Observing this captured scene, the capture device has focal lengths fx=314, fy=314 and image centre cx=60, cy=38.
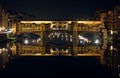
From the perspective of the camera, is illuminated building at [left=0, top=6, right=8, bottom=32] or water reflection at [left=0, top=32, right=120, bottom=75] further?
illuminated building at [left=0, top=6, right=8, bottom=32]

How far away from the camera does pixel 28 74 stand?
25.5 metres

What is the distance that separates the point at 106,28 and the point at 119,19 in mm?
19279

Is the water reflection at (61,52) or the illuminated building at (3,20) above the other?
the illuminated building at (3,20)

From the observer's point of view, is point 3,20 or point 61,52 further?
point 3,20

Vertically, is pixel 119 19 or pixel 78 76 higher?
pixel 119 19

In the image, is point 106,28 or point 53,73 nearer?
point 53,73

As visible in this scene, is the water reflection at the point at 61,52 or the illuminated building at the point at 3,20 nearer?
the water reflection at the point at 61,52

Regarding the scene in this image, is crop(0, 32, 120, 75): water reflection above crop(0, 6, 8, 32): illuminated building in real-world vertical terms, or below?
below

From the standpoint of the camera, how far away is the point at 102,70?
1111 inches

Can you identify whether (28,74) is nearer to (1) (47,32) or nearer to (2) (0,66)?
(2) (0,66)

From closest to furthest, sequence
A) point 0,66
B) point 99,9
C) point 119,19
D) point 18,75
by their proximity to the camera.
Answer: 1. point 18,75
2. point 0,66
3. point 119,19
4. point 99,9

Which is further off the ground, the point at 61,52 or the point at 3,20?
the point at 3,20

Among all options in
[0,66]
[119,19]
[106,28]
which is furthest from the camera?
[106,28]

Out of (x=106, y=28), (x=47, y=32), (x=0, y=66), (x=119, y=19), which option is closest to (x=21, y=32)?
(x=47, y=32)
